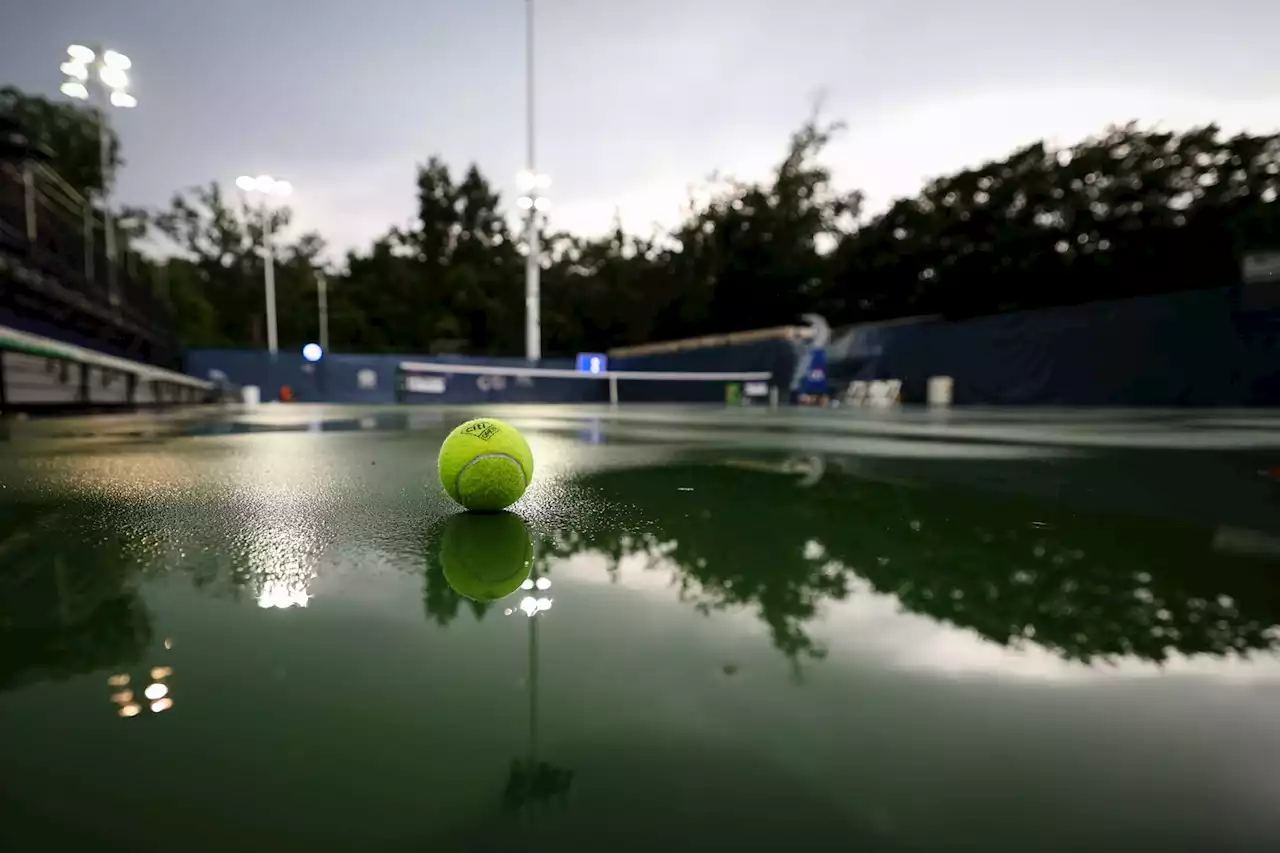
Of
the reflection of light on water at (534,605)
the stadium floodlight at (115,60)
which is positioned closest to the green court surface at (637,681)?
the reflection of light on water at (534,605)

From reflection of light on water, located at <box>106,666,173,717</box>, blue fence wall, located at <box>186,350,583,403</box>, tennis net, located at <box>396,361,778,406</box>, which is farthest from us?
blue fence wall, located at <box>186,350,583,403</box>

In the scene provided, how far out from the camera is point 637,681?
2.92 ft

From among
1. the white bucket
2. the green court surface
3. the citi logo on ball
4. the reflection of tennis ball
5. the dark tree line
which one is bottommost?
the green court surface

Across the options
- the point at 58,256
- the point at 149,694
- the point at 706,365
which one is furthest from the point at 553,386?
the point at 149,694

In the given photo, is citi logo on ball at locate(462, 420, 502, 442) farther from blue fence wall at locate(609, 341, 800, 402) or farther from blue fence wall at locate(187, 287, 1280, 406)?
blue fence wall at locate(609, 341, 800, 402)

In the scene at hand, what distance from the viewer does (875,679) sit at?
2.97 ft

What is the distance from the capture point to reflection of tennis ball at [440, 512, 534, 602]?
132 centimetres

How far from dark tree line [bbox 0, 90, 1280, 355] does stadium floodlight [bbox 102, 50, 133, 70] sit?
11465mm

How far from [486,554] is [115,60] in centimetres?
1994

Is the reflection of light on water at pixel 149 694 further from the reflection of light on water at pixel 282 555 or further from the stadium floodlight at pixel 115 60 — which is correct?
the stadium floodlight at pixel 115 60

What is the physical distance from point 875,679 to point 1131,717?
0.29m

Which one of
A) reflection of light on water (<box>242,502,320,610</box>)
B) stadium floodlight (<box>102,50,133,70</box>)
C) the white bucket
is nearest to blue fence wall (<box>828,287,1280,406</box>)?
the white bucket

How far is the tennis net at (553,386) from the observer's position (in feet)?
60.6

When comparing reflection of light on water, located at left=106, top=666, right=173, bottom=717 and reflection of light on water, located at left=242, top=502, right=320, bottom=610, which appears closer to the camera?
reflection of light on water, located at left=106, top=666, right=173, bottom=717
